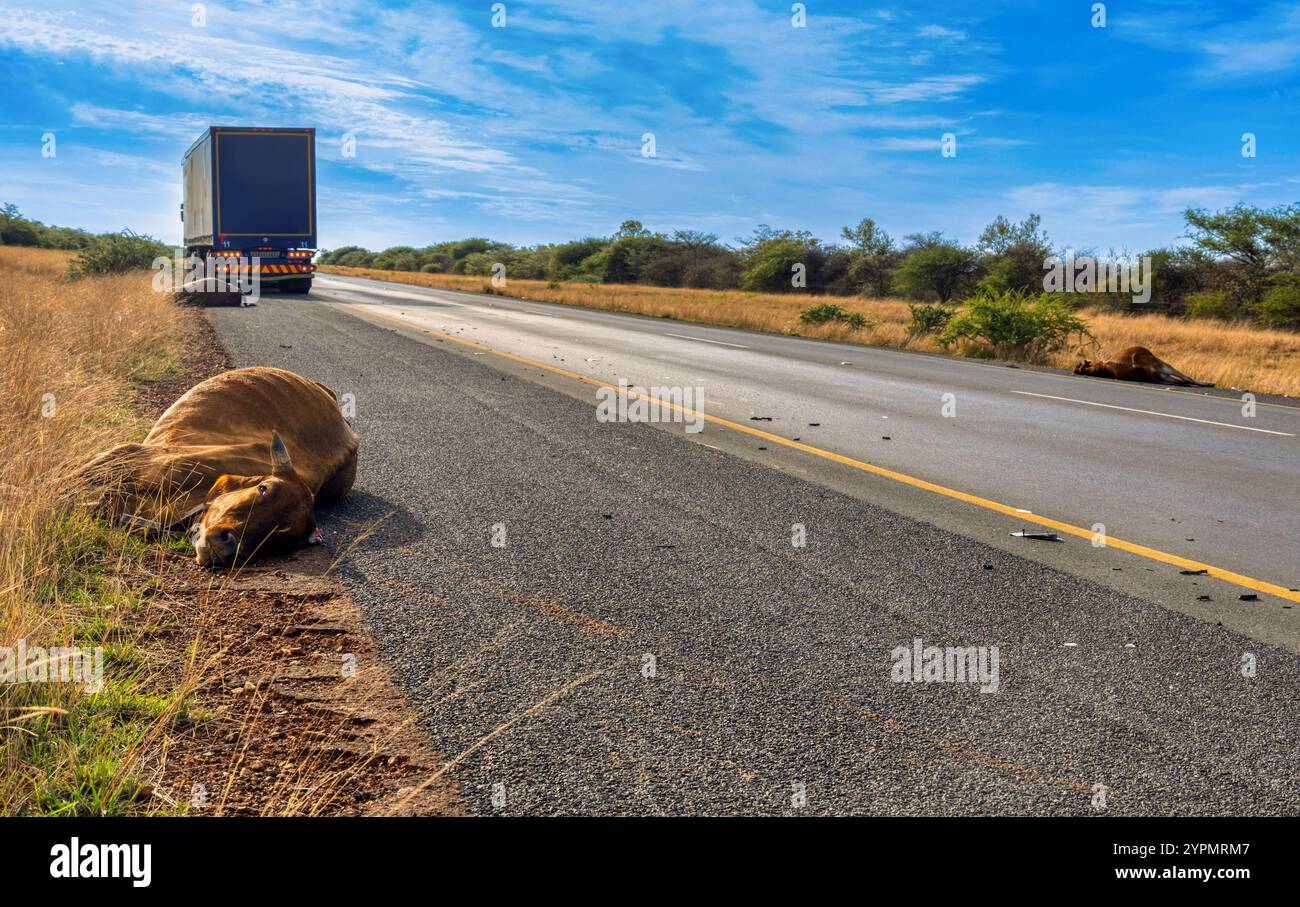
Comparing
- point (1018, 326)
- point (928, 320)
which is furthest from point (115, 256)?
point (1018, 326)

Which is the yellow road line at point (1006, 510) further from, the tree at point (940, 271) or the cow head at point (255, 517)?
the tree at point (940, 271)

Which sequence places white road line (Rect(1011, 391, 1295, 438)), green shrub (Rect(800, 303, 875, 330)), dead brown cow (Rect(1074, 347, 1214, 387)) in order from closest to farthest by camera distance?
white road line (Rect(1011, 391, 1295, 438)) < dead brown cow (Rect(1074, 347, 1214, 387)) < green shrub (Rect(800, 303, 875, 330))

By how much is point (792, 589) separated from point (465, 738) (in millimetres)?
2098

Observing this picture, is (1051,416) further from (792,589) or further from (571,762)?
(571,762)

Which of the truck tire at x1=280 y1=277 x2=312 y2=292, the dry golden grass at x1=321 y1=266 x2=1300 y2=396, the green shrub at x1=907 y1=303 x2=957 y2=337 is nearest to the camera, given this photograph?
the dry golden grass at x1=321 y1=266 x2=1300 y2=396

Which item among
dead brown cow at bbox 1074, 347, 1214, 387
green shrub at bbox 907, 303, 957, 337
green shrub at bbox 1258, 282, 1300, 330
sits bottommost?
dead brown cow at bbox 1074, 347, 1214, 387

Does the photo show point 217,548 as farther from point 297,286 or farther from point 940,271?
point 940,271

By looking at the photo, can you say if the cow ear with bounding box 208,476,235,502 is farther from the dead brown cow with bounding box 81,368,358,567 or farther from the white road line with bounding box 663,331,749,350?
the white road line with bounding box 663,331,749,350

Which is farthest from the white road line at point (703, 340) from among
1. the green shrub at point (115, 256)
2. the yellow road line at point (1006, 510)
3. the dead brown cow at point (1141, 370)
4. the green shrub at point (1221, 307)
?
the green shrub at point (1221, 307)

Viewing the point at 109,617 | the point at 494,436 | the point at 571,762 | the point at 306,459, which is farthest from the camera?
the point at 494,436

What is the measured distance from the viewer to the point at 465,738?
10.5ft

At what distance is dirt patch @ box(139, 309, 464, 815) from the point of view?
280 centimetres

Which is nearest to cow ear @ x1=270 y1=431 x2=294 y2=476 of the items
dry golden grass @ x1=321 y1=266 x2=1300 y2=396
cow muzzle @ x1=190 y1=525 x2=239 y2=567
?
cow muzzle @ x1=190 y1=525 x2=239 y2=567
